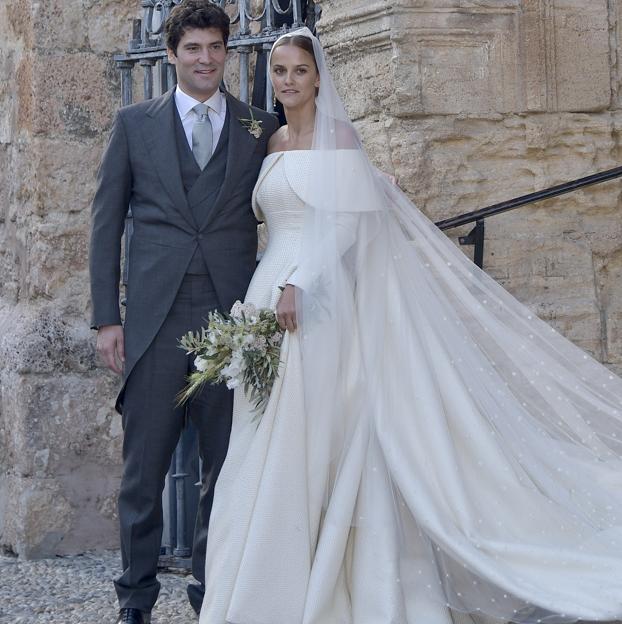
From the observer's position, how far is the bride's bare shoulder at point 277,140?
4184 millimetres

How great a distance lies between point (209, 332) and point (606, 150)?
179cm

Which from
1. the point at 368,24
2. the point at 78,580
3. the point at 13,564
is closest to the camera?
the point at 368,24

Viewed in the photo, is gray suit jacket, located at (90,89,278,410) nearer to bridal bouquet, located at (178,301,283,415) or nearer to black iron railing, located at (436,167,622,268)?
bridal bouquet, located at (178,301,283,415)

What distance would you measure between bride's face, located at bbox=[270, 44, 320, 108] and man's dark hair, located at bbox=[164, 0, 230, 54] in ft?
0.78

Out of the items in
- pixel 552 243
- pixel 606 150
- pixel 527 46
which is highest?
pixel 527 46

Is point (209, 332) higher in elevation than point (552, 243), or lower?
lower

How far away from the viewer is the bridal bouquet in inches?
150

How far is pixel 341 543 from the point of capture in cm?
371

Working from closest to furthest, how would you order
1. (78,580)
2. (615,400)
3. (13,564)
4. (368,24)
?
(615,400)
(368,24)
(78,580)
(13,564)

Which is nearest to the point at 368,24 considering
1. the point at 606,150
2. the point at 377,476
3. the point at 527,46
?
the point at 527,46

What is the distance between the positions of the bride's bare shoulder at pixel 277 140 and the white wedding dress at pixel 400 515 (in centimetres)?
19

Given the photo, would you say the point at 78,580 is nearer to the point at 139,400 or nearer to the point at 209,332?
the point at 139,400

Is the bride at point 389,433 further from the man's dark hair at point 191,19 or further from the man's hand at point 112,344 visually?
the man's hand at point 112,344

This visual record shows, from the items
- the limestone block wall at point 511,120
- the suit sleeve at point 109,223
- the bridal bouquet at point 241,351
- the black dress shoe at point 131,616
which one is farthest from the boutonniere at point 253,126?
the black dress shoe at point 131,616
